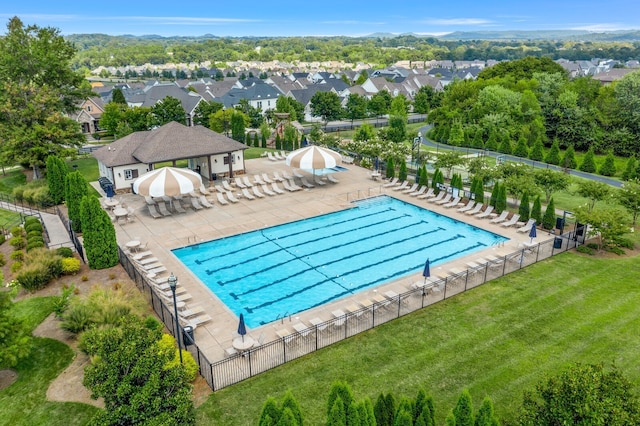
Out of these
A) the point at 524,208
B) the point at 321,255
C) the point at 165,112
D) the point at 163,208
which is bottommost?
the point at 321,255

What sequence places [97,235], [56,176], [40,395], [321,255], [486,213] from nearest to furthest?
[40,395]
[97,235]
[321,255]
[486,213]
[56,176]

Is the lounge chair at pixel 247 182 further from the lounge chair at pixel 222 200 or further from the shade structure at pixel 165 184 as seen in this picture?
the shade structure at pixel 165 184

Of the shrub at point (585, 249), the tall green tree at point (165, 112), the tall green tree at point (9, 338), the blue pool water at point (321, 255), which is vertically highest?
the tall green tree at point (165, 112)

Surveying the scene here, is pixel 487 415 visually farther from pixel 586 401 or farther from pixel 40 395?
pixel 40 395

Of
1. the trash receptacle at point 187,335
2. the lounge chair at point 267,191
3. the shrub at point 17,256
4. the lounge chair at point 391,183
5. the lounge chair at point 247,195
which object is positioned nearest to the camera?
the trash receptacle at point 187,335

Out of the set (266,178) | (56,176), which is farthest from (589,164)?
(56,176)

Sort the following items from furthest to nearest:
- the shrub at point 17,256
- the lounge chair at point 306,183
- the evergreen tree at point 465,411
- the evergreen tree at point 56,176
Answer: the lounge chair at point 306,183
the evergreen tree at point 56,176
the shrub at point 17,256
the evergreen tree at point 465,411

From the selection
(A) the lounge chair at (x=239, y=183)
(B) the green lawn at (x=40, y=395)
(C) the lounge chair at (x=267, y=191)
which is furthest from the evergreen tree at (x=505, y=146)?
(B) the green lawn at (x=40, y=395)
